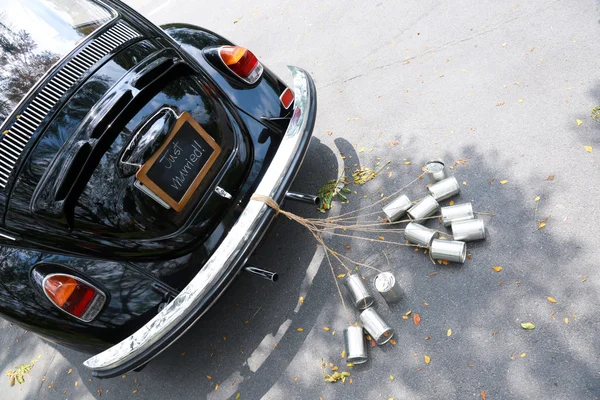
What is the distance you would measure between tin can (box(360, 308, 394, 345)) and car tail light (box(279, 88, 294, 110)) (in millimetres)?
1703

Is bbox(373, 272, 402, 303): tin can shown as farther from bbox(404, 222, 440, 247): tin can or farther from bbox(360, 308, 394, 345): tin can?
bbox(404, 222, 440, 247): tin can

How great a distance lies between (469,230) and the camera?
3.10 meters

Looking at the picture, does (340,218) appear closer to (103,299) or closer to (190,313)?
(190,313)

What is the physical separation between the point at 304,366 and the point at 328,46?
3818mm

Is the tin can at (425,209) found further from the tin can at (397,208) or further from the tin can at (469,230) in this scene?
the tin can at (469,230)

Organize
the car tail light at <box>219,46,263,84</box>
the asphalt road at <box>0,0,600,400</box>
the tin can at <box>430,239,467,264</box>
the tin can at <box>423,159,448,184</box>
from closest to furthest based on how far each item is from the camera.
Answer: the asphalt road at <box>0,0,600,400</box> < the tin can at <box>430,239,467,264</box> < the tin can at <box>423,159,448,184</box> < the car tail light at <box>219,46,263,84</box>

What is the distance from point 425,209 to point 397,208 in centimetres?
20

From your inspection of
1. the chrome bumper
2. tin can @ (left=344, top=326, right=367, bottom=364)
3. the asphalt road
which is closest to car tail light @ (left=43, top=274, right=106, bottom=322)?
the chrome bumper

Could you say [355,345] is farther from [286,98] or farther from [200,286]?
[286,98]

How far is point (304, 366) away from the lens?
3.10m

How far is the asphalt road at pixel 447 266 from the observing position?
8.86 ft

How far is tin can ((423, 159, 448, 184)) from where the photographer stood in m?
3.50

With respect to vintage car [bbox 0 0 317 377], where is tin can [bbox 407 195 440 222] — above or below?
below

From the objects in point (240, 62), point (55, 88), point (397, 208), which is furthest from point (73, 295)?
point (397, 208)
